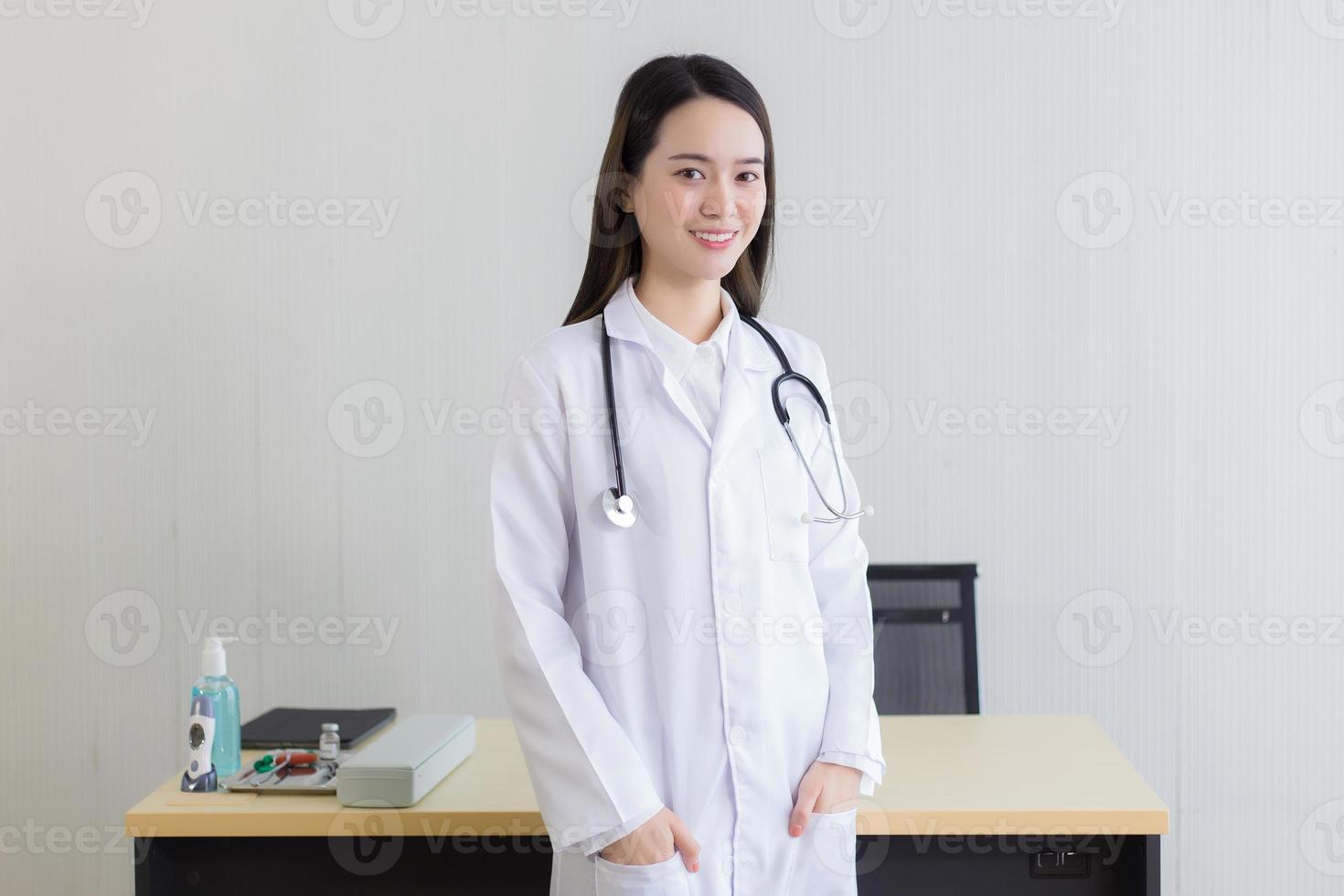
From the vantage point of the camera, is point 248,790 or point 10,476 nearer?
point 248,790

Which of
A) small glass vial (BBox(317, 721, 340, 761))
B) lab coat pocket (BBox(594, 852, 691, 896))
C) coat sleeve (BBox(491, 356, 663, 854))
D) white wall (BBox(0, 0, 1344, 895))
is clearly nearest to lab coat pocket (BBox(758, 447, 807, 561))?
coat sleeve (BBox(491, 356, 663, 854))

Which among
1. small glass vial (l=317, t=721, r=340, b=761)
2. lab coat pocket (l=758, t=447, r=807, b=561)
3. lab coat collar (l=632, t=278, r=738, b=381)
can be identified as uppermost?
lab coat collar (l=632, t=278, r=738, b=381)

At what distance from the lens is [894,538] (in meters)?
2.68

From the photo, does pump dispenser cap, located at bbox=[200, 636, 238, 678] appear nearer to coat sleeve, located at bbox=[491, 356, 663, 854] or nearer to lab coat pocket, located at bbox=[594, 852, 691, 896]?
coat sleeve, located at bbox=[491, 356, 663, 854]

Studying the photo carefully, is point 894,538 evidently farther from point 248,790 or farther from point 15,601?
point 15,601

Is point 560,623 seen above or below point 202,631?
above

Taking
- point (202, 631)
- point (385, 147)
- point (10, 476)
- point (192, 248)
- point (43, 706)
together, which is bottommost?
point (43, 706)

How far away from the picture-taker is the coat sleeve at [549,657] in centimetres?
126

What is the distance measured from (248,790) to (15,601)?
1460 millimetres

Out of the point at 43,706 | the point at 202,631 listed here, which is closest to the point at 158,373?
the point at 202,631

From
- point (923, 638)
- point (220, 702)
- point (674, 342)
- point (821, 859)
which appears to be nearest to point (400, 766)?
point (220, 702)

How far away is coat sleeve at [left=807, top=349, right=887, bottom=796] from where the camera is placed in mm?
1431

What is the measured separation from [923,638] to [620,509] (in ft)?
3.76

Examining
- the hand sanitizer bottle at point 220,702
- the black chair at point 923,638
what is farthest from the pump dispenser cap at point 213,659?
the black chair at point 923,638
